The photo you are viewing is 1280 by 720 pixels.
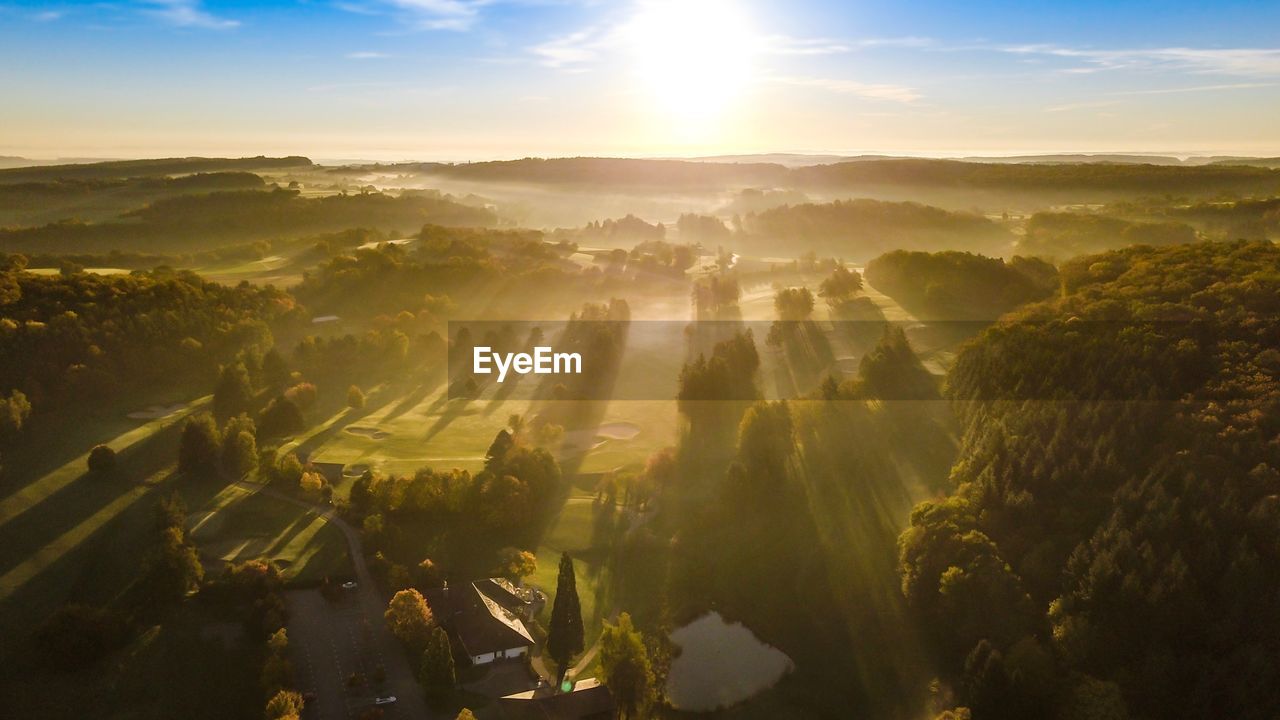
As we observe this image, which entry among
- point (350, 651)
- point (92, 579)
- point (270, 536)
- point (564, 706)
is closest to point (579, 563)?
point (564, 706)

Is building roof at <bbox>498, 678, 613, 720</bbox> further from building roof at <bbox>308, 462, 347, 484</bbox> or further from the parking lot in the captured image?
building roof at <bbox>308, 462, 347, 484</bbox>

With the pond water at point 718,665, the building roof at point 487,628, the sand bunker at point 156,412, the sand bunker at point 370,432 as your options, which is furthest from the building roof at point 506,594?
the sand bunker at point 156,412

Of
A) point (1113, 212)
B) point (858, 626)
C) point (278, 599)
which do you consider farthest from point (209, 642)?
point (1113, 212)

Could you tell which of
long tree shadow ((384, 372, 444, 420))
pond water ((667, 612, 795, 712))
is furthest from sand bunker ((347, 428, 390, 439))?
pond water ((667, 612, 795, 712))

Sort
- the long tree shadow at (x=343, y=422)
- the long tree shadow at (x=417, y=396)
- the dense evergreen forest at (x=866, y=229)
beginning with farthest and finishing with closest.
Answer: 1. the dense evergreen forest at (x=866, y=229)
2. the long tree shadow at (x=417, y=396)
3. the long tree shadow at (x=343, y=422)

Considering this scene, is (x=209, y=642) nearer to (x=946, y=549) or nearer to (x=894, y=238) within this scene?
(x=946, y=549)

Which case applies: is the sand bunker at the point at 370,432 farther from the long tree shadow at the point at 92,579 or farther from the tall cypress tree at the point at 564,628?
the tall cypress tree at the point at 564,628
